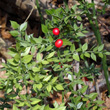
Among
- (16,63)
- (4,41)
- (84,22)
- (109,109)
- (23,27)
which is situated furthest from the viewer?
(84,22)

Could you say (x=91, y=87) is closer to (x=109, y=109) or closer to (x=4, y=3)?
(x=109, y=109)

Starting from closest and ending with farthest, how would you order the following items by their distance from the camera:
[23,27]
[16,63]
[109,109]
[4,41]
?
[16,63]
[23,27]
[109,109]
[4,41]

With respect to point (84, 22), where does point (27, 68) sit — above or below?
above

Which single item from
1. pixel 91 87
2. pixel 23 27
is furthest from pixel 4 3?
pixel 23 27

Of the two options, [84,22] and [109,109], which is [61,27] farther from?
[84,22]

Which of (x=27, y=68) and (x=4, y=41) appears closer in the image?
(x=27, y=68)

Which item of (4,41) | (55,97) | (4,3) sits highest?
(4,3)

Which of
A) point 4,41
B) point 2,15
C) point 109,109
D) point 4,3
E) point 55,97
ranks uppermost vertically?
point 4,3

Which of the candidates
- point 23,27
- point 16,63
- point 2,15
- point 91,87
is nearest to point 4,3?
point 2,15

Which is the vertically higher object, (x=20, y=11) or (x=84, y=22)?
(x=20, y=11)
